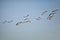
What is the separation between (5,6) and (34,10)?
0.56m

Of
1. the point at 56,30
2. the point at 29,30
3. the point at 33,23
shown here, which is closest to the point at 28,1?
the point at 33,23

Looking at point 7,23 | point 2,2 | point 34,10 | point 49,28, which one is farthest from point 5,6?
point 49,28

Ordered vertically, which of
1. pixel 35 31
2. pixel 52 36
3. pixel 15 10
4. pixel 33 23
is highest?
pixel 15 10

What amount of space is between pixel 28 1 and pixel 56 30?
2.50ft

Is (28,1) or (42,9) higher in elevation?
(28,1)

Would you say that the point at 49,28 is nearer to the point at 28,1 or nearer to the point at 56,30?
the point at 56,30

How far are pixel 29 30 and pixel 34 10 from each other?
1.28 feet

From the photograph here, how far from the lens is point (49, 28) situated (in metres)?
1.66

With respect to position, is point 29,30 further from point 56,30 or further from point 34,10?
point 56,30

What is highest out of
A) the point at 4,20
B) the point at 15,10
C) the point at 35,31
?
the point at 15,10

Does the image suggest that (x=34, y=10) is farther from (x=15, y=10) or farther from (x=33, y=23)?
(x=15, y=10)

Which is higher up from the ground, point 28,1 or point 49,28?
point 28,1

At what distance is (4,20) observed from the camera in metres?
1.68

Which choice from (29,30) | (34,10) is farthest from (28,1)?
(29,30)
